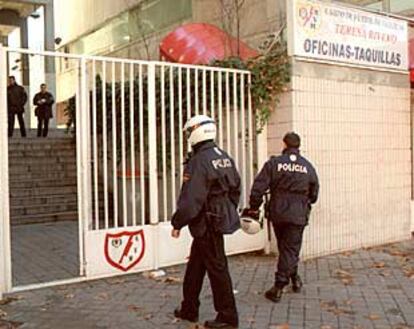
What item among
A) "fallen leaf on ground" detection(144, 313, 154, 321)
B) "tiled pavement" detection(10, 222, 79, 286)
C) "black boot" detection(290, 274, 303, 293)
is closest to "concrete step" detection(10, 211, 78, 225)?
"tiled pavement" detection(10, 222, 79, 286)

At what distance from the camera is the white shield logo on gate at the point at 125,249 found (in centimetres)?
679

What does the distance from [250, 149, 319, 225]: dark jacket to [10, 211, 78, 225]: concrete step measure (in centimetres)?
656

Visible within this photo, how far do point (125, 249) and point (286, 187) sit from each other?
2.09 meters

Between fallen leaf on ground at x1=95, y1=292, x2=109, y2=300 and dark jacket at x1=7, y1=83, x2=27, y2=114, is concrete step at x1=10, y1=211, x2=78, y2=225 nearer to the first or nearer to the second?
dark jacket at x1=7, y1=83, x2=27, y2=114

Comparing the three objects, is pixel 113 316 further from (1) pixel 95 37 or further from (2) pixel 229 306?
(1) pixel 95 37

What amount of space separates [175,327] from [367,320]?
5.52 ft

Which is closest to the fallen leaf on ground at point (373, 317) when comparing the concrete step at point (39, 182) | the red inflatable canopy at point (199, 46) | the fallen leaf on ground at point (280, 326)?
the fallen leaf on ground at point (280, 326)

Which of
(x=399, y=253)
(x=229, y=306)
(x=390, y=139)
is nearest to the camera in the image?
(x=229, y=306)

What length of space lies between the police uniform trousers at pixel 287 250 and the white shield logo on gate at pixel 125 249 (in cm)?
175

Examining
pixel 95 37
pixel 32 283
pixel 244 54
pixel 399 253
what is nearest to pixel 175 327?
pixel 32 283

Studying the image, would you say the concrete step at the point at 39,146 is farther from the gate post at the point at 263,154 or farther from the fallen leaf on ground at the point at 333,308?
the fallen leaf on ground at the point at 333,308

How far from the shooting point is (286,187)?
5.96 meters

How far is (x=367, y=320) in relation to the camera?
5332mm

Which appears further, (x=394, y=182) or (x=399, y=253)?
(x=394, y=182)
